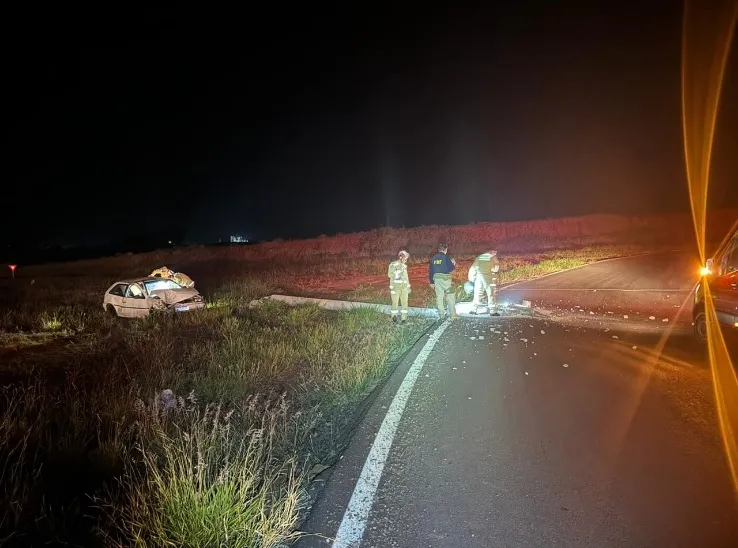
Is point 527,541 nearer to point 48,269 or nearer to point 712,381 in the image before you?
point 712,381

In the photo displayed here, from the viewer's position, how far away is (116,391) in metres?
5.85

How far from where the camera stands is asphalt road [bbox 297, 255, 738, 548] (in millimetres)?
2951

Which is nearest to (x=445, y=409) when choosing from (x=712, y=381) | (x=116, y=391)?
(x=712, y=381)

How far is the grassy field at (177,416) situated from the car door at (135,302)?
0.79m

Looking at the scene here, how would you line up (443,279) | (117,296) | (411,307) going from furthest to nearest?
(117,296), (411,307), (443,279)

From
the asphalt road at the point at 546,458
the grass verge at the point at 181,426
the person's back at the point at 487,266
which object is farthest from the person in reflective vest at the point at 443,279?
the asphalt road at the point at 546,458

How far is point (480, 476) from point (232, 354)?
5.21 meters

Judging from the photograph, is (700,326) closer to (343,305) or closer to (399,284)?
(399,284)

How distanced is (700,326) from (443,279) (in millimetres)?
4919

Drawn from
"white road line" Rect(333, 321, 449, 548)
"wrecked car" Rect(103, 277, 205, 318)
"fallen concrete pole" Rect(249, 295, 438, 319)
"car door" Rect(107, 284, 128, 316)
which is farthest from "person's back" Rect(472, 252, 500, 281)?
"car door" Rect(107, 284, 128, 316)

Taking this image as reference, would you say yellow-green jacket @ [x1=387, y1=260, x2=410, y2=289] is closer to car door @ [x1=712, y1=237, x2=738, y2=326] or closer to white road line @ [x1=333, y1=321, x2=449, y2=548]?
white road line @ [x1=333, y1=321, x2=449, y2=548]

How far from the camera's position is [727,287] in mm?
7512

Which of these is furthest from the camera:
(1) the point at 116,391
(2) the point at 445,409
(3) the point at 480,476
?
(1) the point at 116,391

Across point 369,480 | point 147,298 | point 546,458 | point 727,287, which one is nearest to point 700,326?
point 727,287
